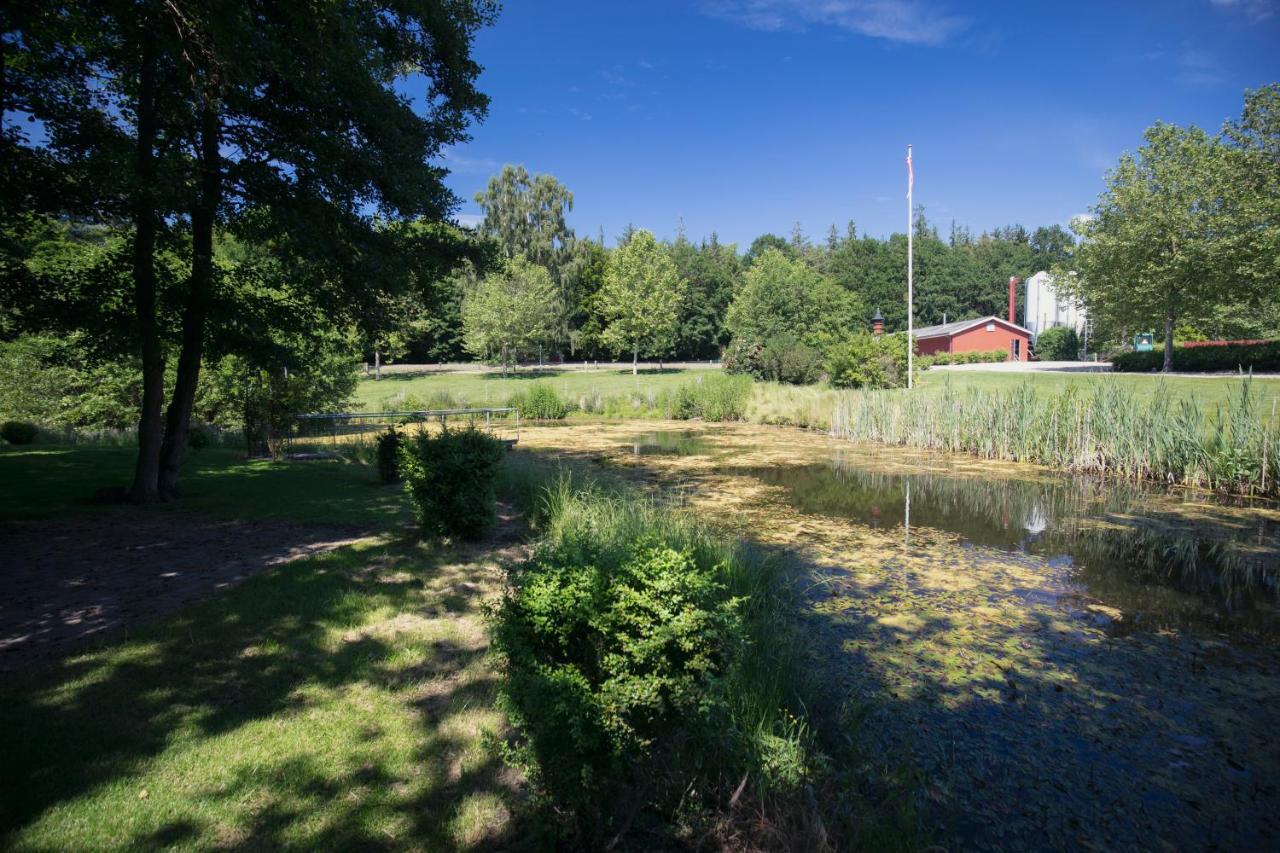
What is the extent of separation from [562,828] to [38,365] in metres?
17.7

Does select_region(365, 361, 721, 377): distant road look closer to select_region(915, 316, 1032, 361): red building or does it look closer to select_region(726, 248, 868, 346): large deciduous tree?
select_region(726, 248, 868, 346): large deciduous tree

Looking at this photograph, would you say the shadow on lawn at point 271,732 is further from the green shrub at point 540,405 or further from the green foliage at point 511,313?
the green foliage at point 511,313

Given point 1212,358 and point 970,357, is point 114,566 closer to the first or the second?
point 1212,358

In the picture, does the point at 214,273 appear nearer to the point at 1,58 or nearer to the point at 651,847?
the point at 1,58

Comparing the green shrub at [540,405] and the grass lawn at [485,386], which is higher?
the grass lawn at [485,386]

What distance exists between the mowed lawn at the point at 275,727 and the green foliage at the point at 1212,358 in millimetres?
31190

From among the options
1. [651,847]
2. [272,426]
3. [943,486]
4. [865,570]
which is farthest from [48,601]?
[943,486]

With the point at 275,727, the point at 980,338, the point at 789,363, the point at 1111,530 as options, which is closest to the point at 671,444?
the point at 1111,530

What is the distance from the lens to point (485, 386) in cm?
3491

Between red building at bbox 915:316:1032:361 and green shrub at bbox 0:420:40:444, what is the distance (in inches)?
1959

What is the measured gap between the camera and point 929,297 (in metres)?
72.2

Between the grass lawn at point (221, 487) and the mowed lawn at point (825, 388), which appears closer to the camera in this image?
the grass lawn at point (221, 487)

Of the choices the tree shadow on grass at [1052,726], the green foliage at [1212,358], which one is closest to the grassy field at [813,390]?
the green foliage at [1212,358]

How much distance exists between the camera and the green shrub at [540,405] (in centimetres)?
2500
